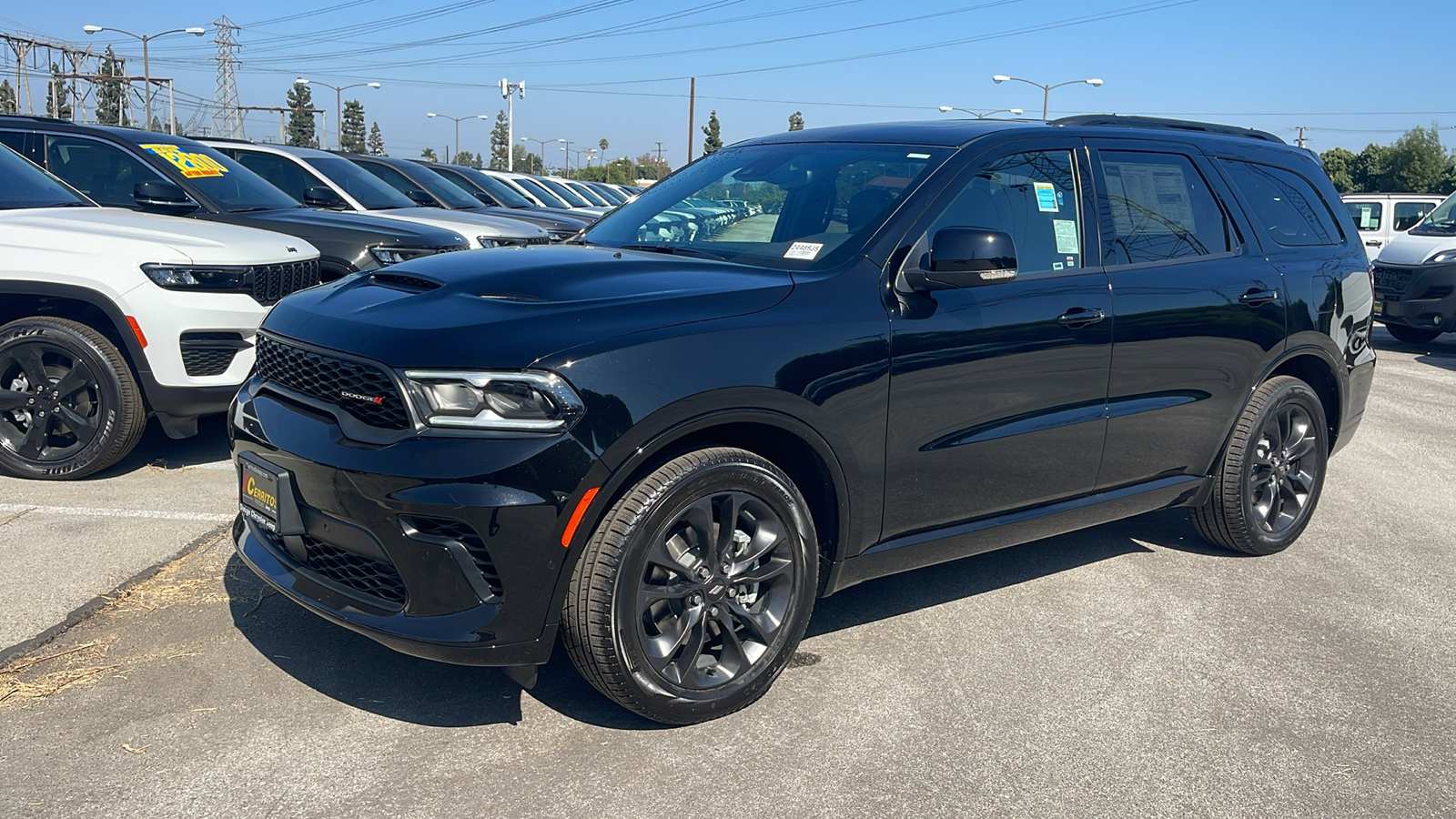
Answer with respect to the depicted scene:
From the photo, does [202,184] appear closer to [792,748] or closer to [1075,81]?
[792,748]

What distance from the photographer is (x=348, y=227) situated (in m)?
8.08

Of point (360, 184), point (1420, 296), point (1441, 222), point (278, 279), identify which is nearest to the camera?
point (278, 279)

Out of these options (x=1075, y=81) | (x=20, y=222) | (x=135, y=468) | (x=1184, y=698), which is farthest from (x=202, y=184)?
(x=1075, y=81)

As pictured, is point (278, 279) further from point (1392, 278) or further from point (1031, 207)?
point (1392, 278)

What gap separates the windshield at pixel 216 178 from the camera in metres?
7.54

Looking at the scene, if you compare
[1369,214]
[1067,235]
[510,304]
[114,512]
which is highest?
[1369,214]

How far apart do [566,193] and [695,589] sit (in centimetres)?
1973

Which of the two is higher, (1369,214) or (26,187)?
(1369,214)

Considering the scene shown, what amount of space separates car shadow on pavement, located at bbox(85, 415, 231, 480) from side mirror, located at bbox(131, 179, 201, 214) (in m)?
1.30

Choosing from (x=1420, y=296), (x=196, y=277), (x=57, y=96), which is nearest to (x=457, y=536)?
(x=196, y=277)

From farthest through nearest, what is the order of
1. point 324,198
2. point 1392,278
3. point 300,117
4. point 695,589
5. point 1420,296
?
point 300,117
point 1392,278
point 1420,296
point 324,198
point 695,589

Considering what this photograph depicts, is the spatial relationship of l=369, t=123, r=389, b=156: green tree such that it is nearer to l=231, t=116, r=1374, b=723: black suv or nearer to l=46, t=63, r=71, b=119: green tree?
l=46, t=63, r=71, b=119: green tree

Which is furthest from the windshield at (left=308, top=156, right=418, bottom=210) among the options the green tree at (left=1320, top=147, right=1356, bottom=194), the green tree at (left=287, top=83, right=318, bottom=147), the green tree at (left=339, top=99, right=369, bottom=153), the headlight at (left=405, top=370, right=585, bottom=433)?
the green tree at (left=339, top=99, right=369, bottom=153)

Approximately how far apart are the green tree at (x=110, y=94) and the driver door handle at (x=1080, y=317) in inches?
2476
